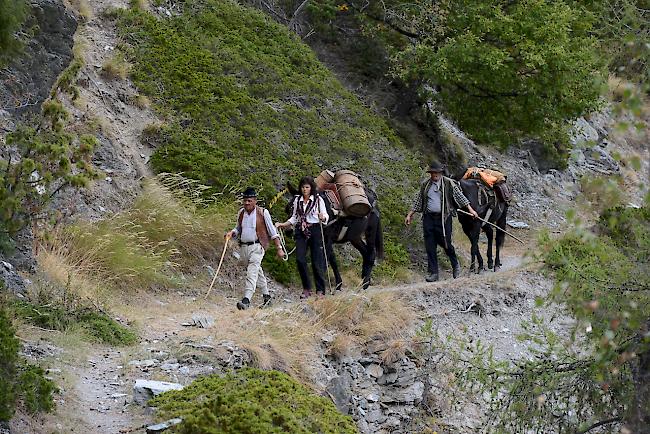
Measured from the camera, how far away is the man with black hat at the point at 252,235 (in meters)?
12.6

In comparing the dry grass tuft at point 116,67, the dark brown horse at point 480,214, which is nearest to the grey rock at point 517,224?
the dark brown horse at point 480,214

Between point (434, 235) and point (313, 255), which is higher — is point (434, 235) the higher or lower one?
the lower one

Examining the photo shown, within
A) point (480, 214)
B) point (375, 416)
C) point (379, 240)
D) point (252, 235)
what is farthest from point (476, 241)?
point (375, 416)

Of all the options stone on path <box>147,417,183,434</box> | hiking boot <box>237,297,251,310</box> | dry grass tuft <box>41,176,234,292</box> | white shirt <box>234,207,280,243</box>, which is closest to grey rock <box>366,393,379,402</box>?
hiking boot <box>237,297,251,310</box>

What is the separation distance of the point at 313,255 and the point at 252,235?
130 cm

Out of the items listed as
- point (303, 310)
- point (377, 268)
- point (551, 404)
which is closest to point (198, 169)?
point (377, 268)

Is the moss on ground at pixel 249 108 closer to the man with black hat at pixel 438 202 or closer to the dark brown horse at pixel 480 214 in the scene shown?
the dark brown horse at pixel 480 214

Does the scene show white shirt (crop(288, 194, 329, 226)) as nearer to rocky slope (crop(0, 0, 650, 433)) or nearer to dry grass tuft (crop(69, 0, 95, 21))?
rocky slope (crop(0, 0, 650, 433))

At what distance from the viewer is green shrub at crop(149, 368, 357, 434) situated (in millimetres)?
6852

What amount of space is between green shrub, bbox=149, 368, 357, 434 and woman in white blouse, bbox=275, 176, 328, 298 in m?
5.18

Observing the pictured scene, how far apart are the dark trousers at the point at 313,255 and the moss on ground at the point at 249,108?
3472mm

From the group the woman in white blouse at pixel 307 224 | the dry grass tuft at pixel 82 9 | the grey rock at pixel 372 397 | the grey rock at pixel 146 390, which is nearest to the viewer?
the grey rock at pixel 146 390

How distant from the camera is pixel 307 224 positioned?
13375 mm

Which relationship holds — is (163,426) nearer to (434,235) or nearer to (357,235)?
(357,235)
